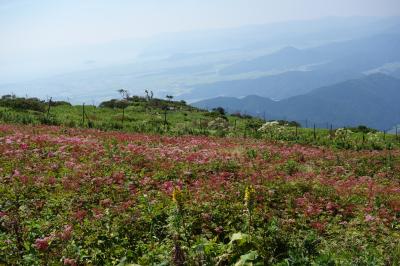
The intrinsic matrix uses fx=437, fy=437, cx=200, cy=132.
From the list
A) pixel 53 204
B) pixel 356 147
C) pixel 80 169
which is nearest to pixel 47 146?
pixel 80 169

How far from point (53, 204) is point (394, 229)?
1083 centimetres

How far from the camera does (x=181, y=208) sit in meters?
10.9

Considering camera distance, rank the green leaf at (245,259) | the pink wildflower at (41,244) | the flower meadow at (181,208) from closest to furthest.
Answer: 1. the green leaf at (245,259)
2. the flower meadow at (181,208)
3. the pink wildflower at (41,244)

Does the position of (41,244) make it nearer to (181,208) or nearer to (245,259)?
(181,208)

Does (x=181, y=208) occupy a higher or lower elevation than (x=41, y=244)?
higher

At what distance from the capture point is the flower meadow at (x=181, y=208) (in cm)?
988

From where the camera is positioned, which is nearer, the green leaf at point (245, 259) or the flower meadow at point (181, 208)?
the green leaf at point (245, 259)

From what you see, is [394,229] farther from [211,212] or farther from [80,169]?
[80,169]

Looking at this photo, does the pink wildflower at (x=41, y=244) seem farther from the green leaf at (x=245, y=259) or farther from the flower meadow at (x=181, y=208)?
the green leaf at (x=245, y=259)

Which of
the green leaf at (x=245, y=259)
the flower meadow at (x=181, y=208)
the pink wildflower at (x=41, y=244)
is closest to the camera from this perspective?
the green leaf at (x=245, y=259)

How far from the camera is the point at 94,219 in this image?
39.5 feet

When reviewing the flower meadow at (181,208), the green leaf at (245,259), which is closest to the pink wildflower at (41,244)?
the flower meadow at (181,208)

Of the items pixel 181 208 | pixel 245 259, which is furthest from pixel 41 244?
pixel 245 259

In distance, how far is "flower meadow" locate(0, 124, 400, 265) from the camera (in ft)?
32.4
